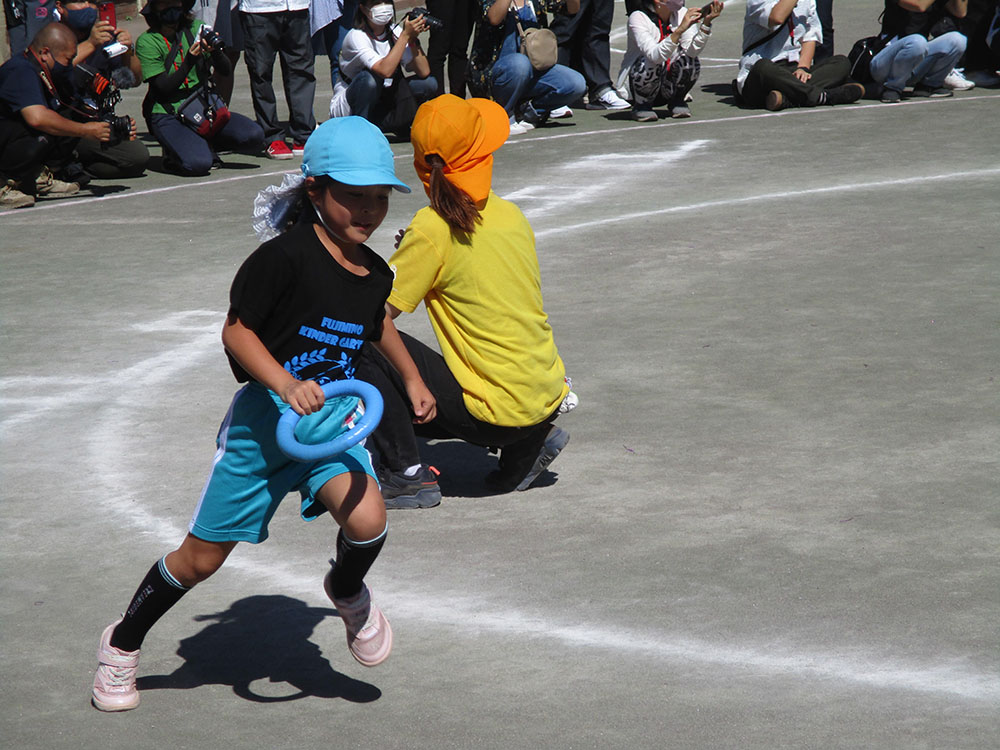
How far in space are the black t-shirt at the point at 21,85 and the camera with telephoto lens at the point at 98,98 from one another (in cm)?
Result: 33

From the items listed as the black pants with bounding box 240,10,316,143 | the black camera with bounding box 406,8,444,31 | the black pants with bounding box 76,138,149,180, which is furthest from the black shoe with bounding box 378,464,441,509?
the black pants with bounding box 240,10,316,143

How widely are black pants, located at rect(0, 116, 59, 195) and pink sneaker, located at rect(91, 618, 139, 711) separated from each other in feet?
23.9

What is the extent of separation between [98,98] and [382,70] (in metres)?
2.50

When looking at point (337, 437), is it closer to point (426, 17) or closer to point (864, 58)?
point (426, 17)

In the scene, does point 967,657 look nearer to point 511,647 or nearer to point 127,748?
point 511,647

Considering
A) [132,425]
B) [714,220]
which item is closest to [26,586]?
[132,425]

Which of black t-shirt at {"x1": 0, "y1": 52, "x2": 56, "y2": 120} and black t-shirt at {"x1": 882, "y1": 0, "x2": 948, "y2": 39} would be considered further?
black t-shirt at {"x1": 882, "y1": 0, "x2": 948, "y2": 39}

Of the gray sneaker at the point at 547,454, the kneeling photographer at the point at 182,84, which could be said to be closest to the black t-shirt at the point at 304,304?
the gray sneaker at the point at 547,454

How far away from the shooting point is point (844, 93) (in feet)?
43.2

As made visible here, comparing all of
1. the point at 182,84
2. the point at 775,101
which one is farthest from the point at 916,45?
the point at 182,84

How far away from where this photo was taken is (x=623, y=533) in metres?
4.50

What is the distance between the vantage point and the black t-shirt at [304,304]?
3398 millimetres

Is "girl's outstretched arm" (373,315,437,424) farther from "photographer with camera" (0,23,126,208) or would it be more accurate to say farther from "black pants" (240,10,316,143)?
"black pants" (240,10,316,143)

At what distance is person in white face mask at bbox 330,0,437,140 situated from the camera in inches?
456
